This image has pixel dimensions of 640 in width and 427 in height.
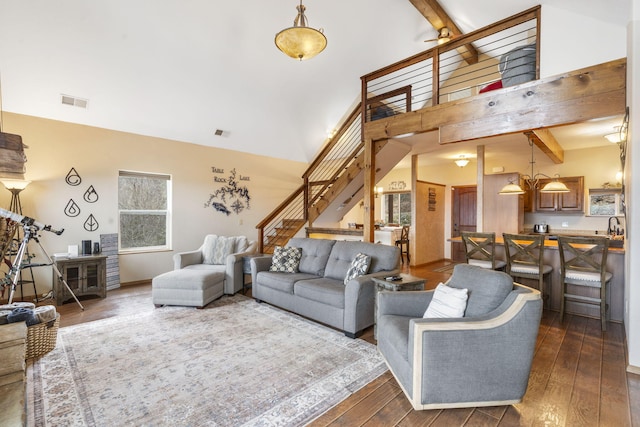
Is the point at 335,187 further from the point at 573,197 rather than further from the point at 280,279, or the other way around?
the point at 573,197

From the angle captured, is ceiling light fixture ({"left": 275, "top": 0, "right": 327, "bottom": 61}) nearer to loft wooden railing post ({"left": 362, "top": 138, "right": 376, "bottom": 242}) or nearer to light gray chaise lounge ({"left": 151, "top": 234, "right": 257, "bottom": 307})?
loft wooden railing post ({"left": 362, "top": 138, "right": 376, "bottom": 242})

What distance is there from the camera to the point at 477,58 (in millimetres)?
7184

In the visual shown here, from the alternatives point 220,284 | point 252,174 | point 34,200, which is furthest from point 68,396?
point 252,174

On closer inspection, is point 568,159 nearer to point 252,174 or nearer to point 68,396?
point 252,174

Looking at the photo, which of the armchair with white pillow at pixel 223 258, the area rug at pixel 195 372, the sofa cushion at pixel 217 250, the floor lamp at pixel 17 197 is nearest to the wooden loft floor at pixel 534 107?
the area rug at pixel 195 372

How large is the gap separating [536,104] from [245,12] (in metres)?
3.97

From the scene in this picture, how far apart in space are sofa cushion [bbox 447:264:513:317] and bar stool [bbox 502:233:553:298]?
2.12 meters

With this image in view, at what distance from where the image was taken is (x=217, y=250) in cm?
497

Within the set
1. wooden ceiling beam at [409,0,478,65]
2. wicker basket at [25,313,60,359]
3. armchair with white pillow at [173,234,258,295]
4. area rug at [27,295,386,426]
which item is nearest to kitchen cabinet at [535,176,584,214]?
wooden ceiling beam at [409,0,478,65]

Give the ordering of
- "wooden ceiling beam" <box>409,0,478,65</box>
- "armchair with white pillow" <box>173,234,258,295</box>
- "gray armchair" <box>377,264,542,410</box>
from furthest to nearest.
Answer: "wooden ceiling beam" <box>409,0,478,65</box> < "armchair with white pillow" <box>173,234,258,295</box> < "gray armchair" <box>377,264,542,410</box>

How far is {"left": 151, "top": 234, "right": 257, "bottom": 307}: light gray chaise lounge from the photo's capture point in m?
4.04

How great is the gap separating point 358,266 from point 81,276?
4018mm

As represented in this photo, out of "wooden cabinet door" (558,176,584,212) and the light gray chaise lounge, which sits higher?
"wooden cabinet door" (558,176,584,212)

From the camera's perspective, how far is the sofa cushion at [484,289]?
6.95 ft
